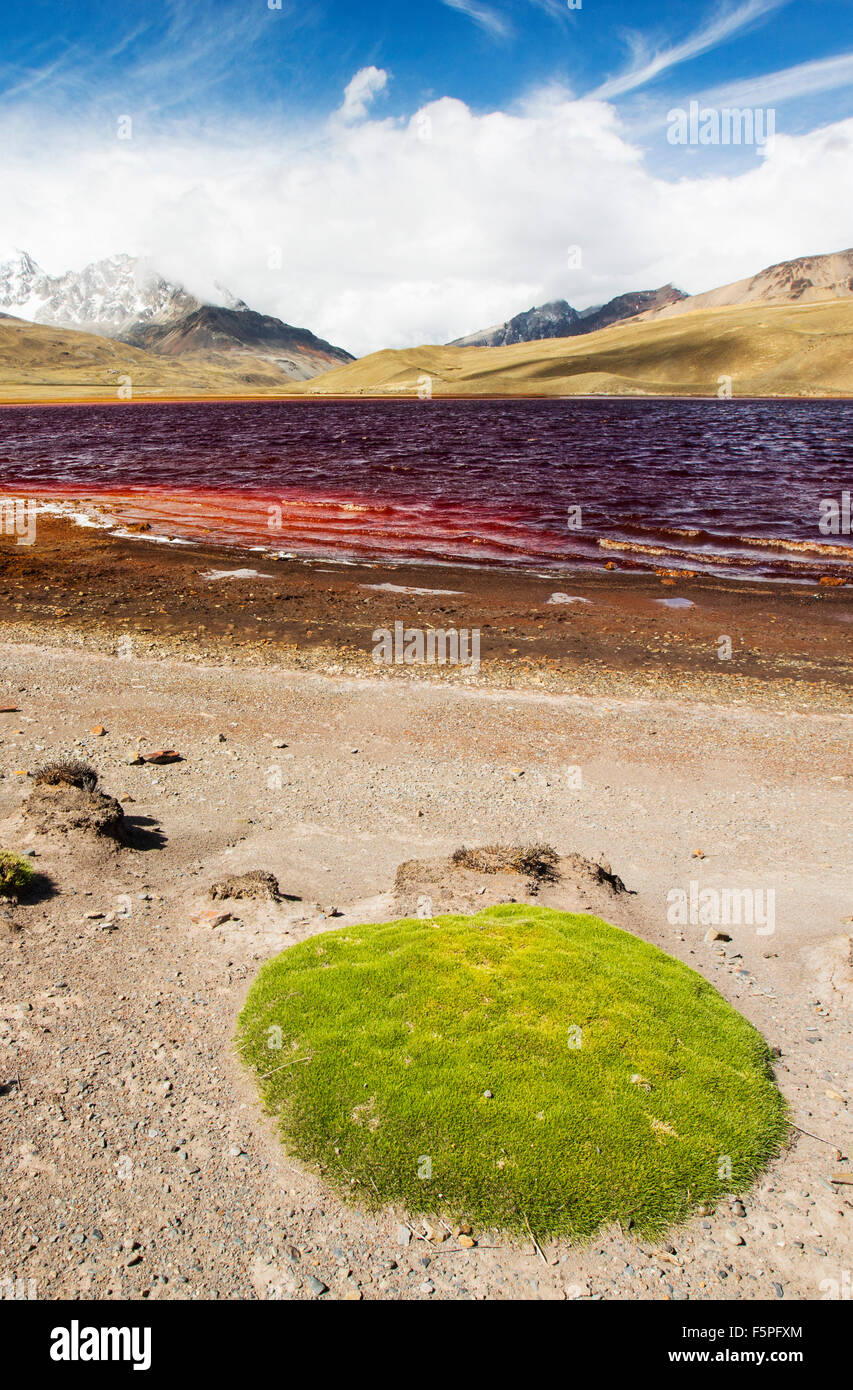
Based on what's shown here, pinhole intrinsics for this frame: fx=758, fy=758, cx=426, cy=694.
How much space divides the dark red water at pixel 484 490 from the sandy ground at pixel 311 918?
57.0 ft

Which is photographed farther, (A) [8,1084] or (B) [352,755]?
(B) [352,755]

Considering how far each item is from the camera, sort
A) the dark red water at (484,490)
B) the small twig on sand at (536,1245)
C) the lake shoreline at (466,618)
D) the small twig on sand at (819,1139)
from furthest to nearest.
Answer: the dark red water at (484,490)
the lake shoreline at (466,618)
the small twig on sand at (819,1139)
the small twig on sand at (536,1245)

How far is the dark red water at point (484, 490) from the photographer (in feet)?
118

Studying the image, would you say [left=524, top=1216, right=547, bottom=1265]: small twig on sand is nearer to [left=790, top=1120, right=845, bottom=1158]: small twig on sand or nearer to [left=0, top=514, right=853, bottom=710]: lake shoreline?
[left=790, top=1120, right=845, bottom=1158]: small twig on sand

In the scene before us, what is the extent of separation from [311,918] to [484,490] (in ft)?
157

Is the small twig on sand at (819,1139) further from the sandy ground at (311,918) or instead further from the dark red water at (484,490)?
the dark red water at (484,490)

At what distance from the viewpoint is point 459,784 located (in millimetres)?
14188

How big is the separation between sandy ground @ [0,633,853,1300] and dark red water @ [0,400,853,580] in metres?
17.4

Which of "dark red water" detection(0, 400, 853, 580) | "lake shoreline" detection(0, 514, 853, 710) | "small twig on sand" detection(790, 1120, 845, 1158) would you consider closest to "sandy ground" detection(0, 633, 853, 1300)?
"small twig on sand" detection(790, 1120, 845, 1158)

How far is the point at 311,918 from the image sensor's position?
32.3ft

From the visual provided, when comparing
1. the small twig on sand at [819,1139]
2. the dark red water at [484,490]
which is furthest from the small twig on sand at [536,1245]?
the dark red water at [484,490]
